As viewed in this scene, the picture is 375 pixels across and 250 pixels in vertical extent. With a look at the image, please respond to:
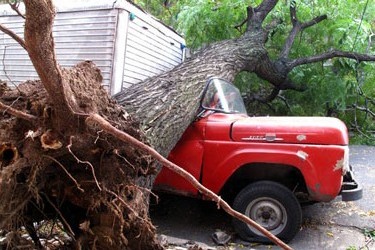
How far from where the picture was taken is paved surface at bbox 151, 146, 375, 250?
14.7 feet

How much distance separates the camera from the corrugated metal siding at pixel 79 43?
19.6 ft

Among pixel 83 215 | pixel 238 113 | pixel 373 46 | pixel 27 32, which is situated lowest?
pixel 83 215

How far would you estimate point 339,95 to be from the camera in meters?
9.02

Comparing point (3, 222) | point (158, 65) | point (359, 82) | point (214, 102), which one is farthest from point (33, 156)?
point (359, 82)

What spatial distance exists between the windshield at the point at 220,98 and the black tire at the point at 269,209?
1.13 meters

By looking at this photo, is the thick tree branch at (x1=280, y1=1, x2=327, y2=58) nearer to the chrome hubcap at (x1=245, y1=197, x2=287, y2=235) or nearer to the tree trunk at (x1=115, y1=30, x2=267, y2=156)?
the tree trunk at (x1=115, y1=30, x2=267, y2=156)

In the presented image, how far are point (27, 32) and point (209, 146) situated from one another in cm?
307

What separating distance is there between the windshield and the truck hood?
490 mm

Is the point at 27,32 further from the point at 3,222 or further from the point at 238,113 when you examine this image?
the point at 238,113

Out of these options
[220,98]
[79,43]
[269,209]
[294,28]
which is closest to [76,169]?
[269,209]

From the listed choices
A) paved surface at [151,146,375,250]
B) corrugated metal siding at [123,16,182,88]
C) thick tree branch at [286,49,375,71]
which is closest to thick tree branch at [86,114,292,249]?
paved surface at [151,146,375,250]

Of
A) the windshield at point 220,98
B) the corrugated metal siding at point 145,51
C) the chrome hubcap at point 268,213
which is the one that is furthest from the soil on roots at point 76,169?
the corrugated metal siding at point 145,51

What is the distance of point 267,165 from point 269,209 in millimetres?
481

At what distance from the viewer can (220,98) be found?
526 cm
